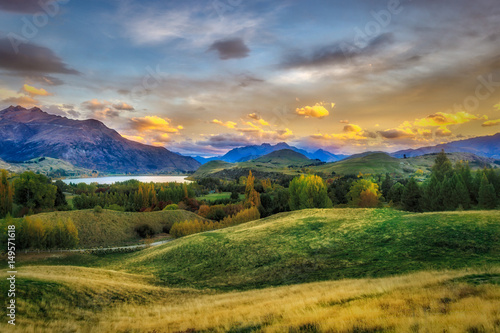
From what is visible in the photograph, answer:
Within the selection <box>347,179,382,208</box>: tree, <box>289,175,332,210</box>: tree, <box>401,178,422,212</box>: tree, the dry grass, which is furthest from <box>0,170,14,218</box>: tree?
<box>401,178,422,212</box>: tree

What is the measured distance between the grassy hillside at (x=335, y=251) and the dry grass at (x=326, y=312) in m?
6.47

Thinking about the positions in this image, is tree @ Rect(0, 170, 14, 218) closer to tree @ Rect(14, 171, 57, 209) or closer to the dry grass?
tree @ Rect(14, 171, 57, 209)

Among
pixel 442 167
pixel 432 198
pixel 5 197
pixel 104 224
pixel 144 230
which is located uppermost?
pixel 5 197

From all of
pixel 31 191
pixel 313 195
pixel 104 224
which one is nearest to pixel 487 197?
pixel 313 195

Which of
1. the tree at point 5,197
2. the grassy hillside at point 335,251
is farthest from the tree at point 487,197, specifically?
the tree at point 5,197

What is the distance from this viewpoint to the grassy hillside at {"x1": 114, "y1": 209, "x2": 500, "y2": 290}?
24.3 m

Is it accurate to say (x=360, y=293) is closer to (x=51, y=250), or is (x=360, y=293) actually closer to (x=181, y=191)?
(x=51, y=250)

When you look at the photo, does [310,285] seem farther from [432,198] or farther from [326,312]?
[432,198]

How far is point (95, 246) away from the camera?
74.8 m

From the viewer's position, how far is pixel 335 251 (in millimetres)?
31312

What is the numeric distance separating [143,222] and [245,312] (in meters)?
92.2

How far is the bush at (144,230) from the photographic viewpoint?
91.4 metres

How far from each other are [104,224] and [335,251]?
7999cm

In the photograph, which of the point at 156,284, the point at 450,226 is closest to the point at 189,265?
the point at 156,284
